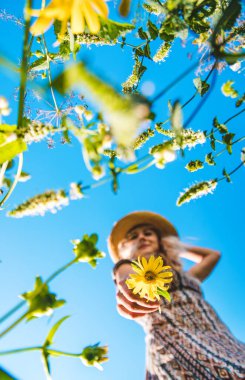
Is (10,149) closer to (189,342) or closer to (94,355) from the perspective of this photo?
(94,355)

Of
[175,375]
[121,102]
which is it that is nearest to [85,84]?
[121,102]

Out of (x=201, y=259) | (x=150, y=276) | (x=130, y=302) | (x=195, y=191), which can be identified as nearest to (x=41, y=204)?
(x=195, y=191)

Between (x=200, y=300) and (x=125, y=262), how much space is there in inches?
17.3

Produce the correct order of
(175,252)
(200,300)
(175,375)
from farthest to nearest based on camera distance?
(175,252) → (200,300) → (175,375)

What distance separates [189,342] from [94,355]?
1.04 m

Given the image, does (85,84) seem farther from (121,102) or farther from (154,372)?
(154,372)

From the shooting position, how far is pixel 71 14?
1.31 ft

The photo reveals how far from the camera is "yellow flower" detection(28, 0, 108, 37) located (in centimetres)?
36

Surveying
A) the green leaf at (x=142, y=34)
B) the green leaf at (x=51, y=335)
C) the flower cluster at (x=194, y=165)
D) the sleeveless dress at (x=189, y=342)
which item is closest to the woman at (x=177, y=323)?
the sleeveless dress at (x=189, y=342)

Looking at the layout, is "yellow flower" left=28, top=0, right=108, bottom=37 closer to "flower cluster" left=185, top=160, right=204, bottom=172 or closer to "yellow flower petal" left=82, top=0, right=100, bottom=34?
"yellow flower petal" left=82, top=0, right=100, bottom=34

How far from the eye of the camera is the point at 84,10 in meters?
0.42

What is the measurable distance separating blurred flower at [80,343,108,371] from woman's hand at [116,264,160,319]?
38 cm

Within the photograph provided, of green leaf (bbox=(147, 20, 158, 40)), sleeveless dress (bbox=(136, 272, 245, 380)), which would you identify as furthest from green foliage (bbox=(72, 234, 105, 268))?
sleeveless dress (bbox=(136, 272, 245, 380))

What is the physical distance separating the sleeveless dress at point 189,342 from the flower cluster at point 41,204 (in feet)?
3.27
